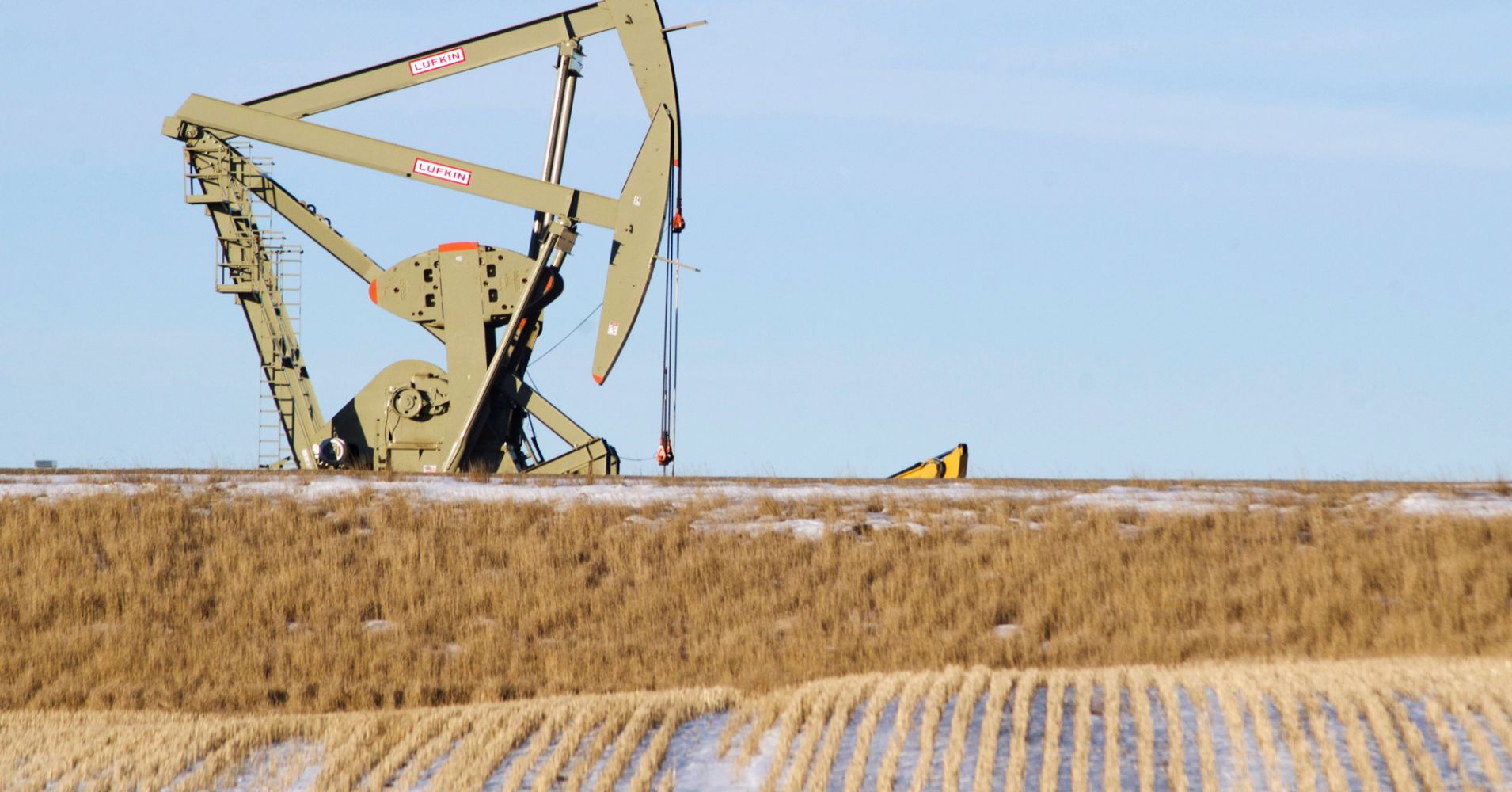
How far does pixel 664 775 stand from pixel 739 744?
23.2 inches

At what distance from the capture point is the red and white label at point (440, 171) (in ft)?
64.2

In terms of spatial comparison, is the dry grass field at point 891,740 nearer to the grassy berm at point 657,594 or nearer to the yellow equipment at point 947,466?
the grassy berm at point 657,594

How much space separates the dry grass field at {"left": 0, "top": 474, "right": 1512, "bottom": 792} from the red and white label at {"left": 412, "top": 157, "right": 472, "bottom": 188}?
4.72 m

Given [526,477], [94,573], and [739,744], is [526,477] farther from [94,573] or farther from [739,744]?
[739,744]

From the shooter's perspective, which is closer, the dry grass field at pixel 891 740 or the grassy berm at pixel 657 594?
the dry grass field at pixel 891 740

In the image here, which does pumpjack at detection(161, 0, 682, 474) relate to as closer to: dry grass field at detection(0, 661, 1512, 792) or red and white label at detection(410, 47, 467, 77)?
red and white label at detection(410, 47, 467, 77)

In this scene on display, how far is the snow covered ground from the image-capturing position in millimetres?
14828

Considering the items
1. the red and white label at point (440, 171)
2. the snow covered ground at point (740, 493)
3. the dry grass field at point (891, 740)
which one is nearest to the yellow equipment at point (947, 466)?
the snow covered ground at point (740, 493)

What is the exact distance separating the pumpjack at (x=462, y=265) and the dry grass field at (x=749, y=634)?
326cm

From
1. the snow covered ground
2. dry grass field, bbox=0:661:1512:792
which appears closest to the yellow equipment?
the snow covered ground

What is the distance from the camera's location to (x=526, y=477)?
55.4 ft

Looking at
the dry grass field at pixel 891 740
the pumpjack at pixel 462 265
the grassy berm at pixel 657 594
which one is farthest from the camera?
the pumpjack at pixel 462 265

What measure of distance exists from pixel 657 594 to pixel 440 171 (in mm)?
8260

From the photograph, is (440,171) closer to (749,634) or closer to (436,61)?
(436,61)
